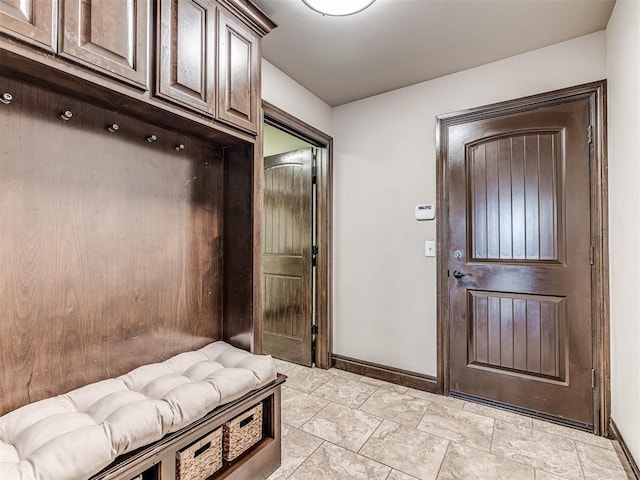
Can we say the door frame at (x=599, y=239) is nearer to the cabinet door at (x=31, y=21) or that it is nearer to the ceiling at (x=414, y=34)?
the ceiling at (x=414, y=34)

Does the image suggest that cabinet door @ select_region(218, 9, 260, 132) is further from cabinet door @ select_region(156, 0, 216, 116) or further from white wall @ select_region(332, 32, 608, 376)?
white wall @ select_region(332, 32, 608, 376)

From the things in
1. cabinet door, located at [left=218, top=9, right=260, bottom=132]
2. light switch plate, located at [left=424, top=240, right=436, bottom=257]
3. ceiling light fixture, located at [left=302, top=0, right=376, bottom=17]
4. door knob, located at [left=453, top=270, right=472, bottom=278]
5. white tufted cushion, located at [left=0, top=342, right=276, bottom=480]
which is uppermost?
ceiling light fixture, located at [left=302, top=0, right=376, bottom=17]

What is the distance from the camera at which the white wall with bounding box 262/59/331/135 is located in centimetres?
236

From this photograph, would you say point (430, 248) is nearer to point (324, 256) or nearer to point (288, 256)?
point (324, 256)

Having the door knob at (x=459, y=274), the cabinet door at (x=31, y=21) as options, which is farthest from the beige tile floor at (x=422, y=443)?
the cabinet door at (x=31, y=21)

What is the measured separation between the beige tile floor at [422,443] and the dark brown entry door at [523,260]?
236mm

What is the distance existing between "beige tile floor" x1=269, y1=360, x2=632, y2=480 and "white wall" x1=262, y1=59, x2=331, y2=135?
7.29 ft

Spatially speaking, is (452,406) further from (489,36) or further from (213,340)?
(489,36)

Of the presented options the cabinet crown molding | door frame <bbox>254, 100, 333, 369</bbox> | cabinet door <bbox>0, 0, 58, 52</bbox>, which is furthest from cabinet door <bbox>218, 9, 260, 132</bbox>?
door frame <bbox>254, 100, 333, 369</bbox>

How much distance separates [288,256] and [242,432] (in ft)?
6.18

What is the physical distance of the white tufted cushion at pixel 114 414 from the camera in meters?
0.93

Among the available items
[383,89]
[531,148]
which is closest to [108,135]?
[383,89]

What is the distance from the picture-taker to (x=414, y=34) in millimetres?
2043

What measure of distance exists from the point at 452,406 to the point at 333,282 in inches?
53.8
